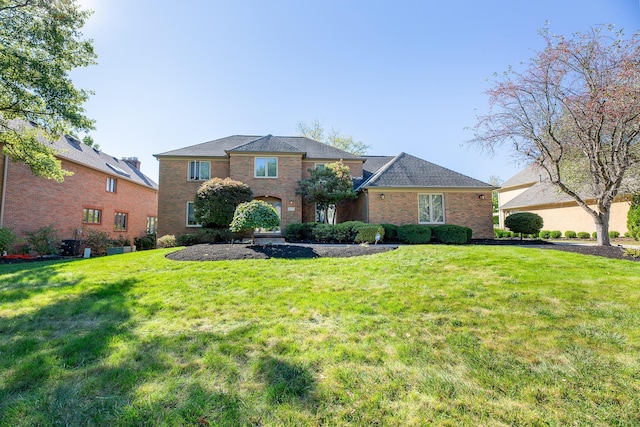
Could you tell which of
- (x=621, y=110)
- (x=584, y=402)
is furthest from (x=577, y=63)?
(x=584, y=402)

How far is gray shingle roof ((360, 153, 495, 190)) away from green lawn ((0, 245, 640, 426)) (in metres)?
10.6

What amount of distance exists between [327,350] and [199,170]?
59.7ft

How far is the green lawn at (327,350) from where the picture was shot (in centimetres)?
228

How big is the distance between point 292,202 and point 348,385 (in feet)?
51.1

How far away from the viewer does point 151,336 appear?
3516 mm

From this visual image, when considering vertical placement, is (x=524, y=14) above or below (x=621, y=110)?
above

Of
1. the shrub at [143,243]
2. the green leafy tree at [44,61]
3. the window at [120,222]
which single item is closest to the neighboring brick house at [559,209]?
the green leafy tree at [44,61]

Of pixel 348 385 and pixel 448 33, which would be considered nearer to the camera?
pixel 348 385

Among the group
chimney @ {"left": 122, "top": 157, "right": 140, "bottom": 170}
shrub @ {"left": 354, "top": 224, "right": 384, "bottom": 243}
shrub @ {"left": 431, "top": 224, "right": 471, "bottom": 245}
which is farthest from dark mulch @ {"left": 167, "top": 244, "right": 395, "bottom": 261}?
chimney @ {"left": 122, "top": 157, "right": 140, "bottom": 170}

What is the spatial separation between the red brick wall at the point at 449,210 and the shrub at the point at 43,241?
56.5 ft

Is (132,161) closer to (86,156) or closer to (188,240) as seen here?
(86,156)

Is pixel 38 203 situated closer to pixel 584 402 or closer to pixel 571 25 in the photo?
pixel 584 402

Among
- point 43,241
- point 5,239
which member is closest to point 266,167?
point 43,241

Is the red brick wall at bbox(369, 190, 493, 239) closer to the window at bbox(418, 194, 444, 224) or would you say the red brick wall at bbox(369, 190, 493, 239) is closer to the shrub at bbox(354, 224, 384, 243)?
the window at bbox(418, 194, 444, 224)
